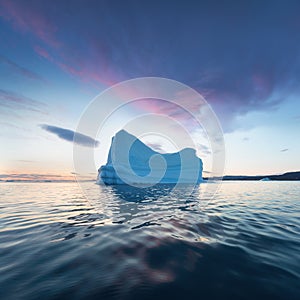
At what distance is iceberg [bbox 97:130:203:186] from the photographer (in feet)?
193

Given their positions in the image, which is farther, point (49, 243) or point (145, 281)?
point (49, 243)

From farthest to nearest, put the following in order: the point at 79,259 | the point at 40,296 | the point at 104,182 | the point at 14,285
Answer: the point at 104,182, the point at 79,259, the point at 14,285, the point at 40,296

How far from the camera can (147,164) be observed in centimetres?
7562

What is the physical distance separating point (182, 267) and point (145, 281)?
2.97ft

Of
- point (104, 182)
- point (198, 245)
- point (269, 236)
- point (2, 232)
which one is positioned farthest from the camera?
point (104, 182)

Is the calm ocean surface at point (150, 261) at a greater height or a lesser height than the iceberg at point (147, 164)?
lesser

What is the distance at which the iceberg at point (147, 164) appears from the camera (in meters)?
58.9

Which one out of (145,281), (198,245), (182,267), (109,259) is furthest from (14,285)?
(198,245)

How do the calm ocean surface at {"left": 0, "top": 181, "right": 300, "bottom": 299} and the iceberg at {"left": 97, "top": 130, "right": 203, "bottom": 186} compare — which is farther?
the iceberg at {"left": 97, "top": 130, "right": 203, "bottom": 186}

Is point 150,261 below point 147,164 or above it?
below

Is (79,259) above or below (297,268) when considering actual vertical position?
below

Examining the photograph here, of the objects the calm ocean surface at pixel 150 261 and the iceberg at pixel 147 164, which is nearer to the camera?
the calm ocean surface at pixel 150 261

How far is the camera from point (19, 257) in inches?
145

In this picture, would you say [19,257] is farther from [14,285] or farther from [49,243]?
[14,285]
